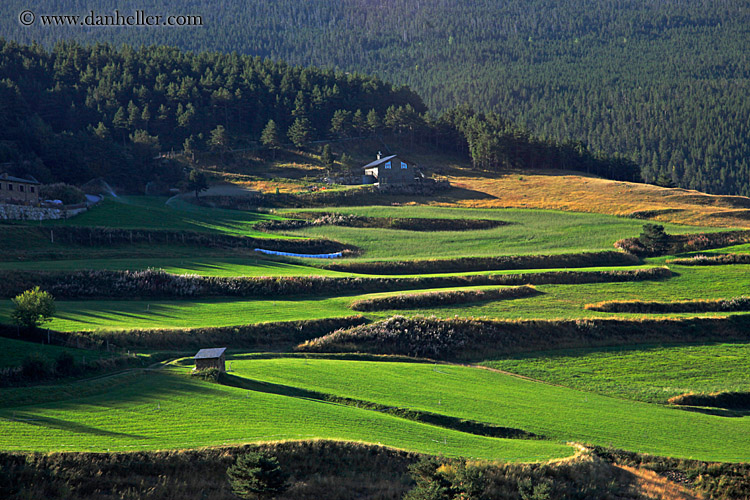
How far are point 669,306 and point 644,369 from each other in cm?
1256

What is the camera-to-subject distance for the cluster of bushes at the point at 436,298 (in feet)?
175

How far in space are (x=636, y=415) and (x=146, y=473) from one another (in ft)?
89.4

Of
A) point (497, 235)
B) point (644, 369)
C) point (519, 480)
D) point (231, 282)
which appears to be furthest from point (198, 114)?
point (519, 480)

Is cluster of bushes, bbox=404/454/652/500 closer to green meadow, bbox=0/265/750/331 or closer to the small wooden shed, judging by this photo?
the small wooden shed

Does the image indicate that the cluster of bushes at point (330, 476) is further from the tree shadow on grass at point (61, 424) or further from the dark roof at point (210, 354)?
the dark roof at point (210, 354)

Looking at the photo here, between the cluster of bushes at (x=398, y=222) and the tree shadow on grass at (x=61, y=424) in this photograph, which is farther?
the cluster of bushes at (x=398, y=222)

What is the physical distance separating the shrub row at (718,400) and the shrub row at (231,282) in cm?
2277

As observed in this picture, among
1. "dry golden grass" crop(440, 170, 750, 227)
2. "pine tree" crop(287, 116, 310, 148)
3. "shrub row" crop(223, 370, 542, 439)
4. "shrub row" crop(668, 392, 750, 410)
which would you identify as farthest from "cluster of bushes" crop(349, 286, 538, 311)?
"pine tree" crop(287, 116, 310, 148)

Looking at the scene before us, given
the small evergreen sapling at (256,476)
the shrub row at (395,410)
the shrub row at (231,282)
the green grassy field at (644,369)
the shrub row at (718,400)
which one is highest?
the shrub row at (231,282)

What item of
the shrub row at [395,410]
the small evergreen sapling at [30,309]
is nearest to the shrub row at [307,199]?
the small evergreen sapling at [30,309]

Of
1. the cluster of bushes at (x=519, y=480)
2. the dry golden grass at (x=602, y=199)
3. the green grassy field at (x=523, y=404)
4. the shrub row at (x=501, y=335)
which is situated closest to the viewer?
the cluster of bushes at (x=519, y=480)

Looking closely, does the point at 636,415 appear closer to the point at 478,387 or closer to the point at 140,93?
the point at 478,387

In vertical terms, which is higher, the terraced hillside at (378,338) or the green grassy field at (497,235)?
the green grassy field at (497,235)

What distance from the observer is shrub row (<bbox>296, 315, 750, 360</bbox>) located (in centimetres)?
4703
